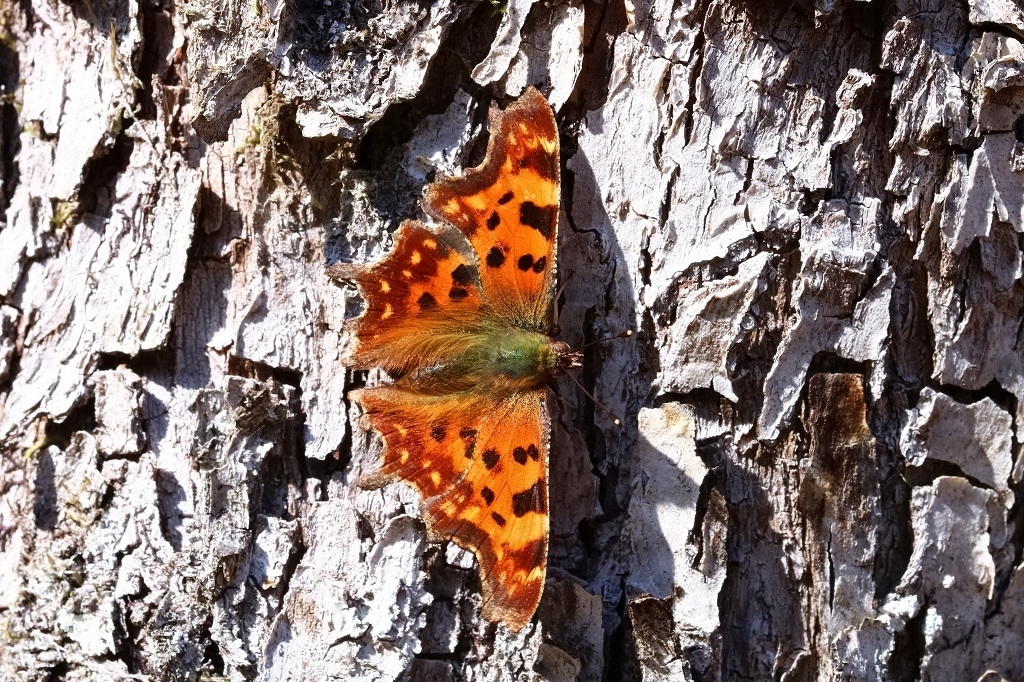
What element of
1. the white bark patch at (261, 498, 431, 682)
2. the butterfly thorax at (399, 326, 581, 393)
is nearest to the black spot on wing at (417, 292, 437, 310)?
the butterfly thorax at (399, 326, 581, 393)

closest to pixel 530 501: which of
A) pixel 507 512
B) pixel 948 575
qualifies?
pixel 507 512

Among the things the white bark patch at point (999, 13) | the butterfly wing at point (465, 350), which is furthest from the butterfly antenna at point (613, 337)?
the white bark patch at point (999, 13)

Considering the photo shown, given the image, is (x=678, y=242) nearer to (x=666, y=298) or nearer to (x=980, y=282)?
(x=666, y=298)

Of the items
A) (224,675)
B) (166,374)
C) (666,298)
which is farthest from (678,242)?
(224,675)

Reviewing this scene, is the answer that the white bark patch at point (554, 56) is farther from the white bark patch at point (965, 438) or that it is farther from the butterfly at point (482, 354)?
the white bark patch at point (965, 438)

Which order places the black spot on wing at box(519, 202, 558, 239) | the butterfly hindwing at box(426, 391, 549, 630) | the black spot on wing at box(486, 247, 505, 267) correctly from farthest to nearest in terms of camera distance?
the black spot on wing at box(486, 247, 505, 267) → the black spot on wing at box(519, 202, 558, 239) → the butterfly hindwing at box(426, 391, 549, 630)

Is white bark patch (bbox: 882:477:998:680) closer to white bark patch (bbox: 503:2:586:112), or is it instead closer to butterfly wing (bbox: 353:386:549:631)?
butterfly wing (bbox: 353:386:549:631)

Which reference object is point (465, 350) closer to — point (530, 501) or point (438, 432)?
point (438, 432)
